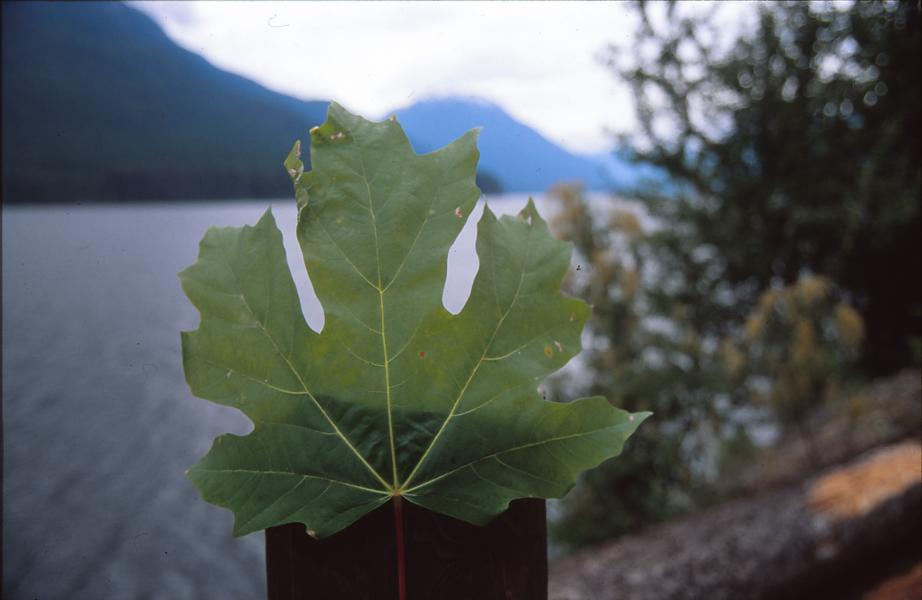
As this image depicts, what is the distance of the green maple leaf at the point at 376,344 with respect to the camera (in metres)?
0.39

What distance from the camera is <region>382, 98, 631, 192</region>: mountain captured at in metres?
0.59

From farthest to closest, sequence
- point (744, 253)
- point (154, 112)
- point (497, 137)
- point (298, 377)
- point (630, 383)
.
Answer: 1. point (744, 253)
2. point (630, 383)
3. point (154, 112)
4. point (497, 137)
5. point (298, 377)

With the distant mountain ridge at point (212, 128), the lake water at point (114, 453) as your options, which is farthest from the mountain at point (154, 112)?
the lake water at point (114, 453)

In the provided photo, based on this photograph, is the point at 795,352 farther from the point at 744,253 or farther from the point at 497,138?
the point at 497,138

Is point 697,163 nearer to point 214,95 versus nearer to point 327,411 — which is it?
point 214,95

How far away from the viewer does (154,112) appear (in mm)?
1030

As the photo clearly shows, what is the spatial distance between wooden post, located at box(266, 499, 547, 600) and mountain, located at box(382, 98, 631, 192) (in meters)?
0.27

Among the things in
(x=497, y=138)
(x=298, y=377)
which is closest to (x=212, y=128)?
(x=497, y=138)

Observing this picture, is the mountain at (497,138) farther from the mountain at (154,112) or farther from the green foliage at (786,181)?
the green foliage at (786,181)

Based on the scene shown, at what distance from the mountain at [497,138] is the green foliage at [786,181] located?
2.41 meters

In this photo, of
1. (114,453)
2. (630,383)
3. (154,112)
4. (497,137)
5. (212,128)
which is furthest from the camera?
(114,453)

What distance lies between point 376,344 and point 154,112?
0.82m

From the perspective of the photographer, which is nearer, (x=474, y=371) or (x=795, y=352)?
(x=474, y=371)

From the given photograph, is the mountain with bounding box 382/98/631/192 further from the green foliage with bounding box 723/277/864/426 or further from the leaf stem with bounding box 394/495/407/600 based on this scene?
the green foliage with bounding box 723/277/864/426
